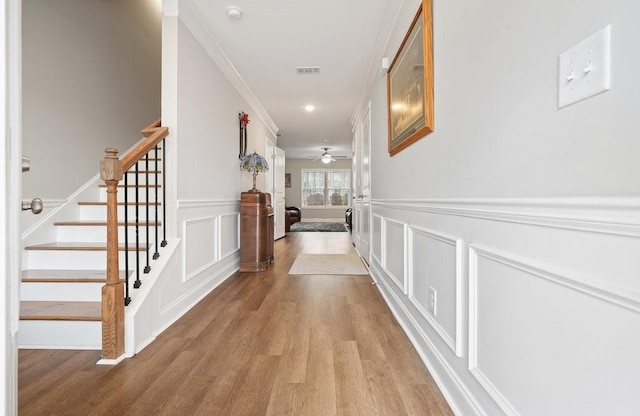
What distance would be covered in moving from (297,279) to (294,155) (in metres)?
8.44

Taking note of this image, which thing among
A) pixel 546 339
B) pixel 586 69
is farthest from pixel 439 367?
pixel 586 69

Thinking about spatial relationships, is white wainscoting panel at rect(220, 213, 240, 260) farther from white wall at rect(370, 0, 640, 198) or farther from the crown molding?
white wall at rect(370, 0, 640, 198)

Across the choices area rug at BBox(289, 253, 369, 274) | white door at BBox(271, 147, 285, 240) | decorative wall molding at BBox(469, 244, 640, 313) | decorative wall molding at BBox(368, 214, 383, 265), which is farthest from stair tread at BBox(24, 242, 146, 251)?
white door at BBox(271, 147, 285, 240)

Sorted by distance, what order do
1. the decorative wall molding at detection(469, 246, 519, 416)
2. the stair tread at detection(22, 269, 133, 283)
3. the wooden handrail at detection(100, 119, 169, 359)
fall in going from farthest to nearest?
1. the stair tread at detection(22, 269, 133, 283)
2. the wooden handrail at detection(100, 119, 169, 359)
3. the decorative wall molding at detection(469, 246, 519, 416)

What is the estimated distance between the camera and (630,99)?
591mm

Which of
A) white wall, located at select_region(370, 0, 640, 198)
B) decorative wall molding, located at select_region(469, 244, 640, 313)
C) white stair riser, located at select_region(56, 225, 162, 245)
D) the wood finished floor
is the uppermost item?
white wall, located at select_region(370, 0, 640, 198)

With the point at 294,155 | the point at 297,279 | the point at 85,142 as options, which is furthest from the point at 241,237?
the point at 294,155

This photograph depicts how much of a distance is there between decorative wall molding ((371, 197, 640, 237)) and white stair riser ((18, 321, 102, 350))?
2.07 metres

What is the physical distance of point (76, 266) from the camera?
2.34 m

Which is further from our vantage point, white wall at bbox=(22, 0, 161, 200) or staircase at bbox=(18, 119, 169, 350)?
white wall at bbox=(22, 0, 161, 200)

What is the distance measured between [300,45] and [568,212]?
3.05m

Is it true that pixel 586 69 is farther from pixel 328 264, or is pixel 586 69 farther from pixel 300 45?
pixel 328 264

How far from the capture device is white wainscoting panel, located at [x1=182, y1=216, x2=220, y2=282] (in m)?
2.62

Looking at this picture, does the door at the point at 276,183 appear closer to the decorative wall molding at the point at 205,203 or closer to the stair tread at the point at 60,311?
the decorative wall molding at the point at 205,203
